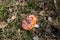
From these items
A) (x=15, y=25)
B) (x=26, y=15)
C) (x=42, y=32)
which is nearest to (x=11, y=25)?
(x=15, y=25)

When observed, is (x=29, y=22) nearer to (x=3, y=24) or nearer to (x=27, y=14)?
(x=27, y=14)

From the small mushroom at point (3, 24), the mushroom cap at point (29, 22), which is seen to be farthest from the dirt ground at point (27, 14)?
the mushroom cap at point (29, 22)

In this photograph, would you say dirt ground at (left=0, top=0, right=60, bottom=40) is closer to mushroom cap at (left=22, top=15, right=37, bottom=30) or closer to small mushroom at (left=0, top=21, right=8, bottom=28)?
small mushroom at (left=0, top=21, right=8, bottom=28)

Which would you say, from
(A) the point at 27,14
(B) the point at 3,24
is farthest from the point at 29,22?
(B) the point at 3,24

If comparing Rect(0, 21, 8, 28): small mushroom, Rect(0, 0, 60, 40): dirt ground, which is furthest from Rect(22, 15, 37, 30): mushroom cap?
Rect(0, 21, 8, 28): small mushroom

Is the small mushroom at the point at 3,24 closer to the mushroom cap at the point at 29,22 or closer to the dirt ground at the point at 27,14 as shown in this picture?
the dirt ground at the point at 27,14

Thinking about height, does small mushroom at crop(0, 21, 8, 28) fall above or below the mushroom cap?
below

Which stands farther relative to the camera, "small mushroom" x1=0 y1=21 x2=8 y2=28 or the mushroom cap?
"small mushroom" x1=0 y1=21 x2=8 y2=28
